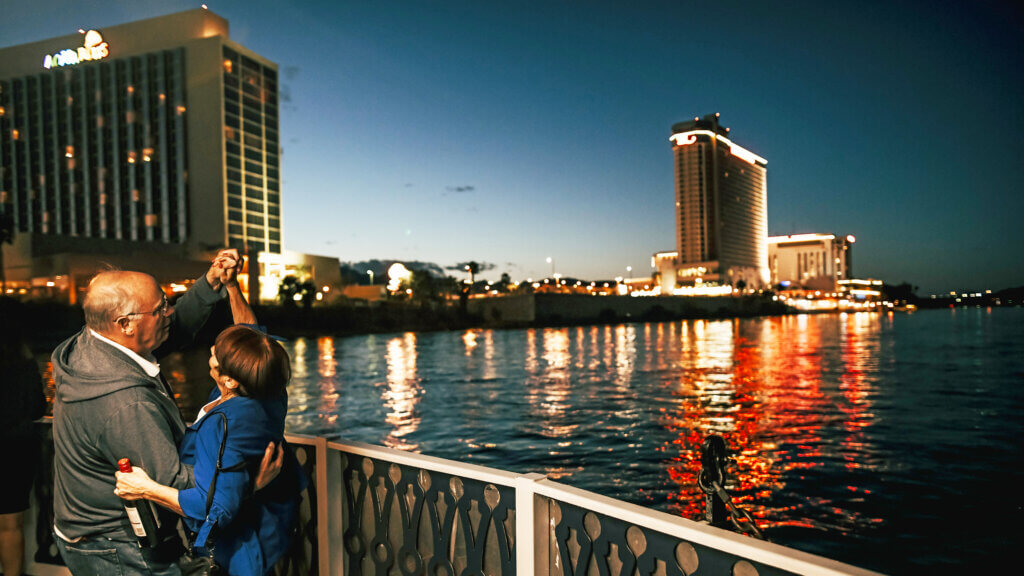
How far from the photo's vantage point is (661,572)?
2820mm

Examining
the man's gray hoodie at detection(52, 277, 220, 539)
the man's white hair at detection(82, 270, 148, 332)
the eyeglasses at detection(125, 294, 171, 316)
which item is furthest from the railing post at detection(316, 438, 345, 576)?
the man's white hair at detection(82, 270, 148, 332)

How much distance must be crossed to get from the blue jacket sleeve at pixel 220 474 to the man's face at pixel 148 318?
0.47 m

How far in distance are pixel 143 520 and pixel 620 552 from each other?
2.06 metres

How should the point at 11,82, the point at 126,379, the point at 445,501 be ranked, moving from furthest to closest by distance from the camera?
the point at 11,82
the point at 445,501
the point at 126,379

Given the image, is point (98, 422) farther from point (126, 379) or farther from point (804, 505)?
point (804, 505)

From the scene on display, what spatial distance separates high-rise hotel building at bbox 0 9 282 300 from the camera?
378 feet

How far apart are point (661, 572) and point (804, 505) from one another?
13.5 metres

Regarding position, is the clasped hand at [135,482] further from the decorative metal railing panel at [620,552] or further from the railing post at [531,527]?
the decorative metal railing panel at [620,552]

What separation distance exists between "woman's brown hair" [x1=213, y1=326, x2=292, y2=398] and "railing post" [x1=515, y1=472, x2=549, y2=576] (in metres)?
1.28

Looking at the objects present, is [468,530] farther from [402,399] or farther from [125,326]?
[402,399]

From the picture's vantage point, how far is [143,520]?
2.71 metres

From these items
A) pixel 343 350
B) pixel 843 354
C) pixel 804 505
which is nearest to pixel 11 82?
pixel 343 350

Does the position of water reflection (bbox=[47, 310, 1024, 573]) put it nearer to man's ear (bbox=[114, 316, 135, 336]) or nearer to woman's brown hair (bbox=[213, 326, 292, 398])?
woman's brown hair (bbox=[213, 326, 292, 398])

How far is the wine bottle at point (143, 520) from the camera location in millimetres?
2676
